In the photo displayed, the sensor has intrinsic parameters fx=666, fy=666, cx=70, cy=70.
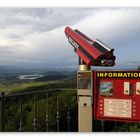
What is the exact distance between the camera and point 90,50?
319 inches

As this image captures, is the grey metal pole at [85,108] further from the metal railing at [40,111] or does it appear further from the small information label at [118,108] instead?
the small information label at [118,108]

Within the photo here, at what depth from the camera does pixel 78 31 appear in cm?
813

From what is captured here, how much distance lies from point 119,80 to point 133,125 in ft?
1.90

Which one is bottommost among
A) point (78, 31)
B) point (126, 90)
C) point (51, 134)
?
point (51, 134)

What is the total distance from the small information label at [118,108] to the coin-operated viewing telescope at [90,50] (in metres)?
0.49

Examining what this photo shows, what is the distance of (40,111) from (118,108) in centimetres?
98

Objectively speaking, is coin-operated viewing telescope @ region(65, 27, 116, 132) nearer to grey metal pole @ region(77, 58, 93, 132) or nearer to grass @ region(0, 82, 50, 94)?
grey metal pole @ region(77, 58, 93, 132)

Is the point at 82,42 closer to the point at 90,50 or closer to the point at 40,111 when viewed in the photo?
the point at 90,50

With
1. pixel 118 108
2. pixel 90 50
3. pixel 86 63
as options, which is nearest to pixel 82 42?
pixel 90 50

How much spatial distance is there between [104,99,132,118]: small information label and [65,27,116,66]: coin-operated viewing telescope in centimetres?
49

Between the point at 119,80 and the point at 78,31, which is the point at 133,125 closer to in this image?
the point at 119,80

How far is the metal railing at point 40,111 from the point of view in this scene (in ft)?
27.1

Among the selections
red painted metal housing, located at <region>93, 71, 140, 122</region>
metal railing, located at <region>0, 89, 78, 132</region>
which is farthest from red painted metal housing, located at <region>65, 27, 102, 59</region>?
metal railing, located at <region>0, 89, 78, 132</region>
